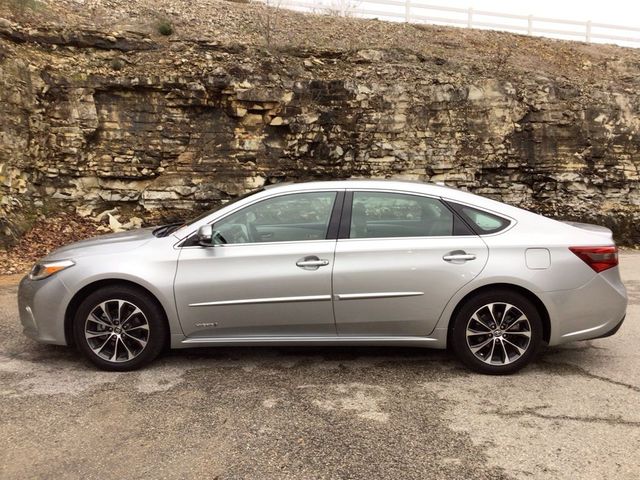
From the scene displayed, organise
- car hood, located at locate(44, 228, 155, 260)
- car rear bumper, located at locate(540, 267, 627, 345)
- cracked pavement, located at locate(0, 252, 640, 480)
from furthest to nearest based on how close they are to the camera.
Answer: car hood, located at locate(44, 228, 155, 260) < car rear bumper, located at locate(540, 267, 627, 345) < cracked pavement, located at locate(0, 252, 640, 480)

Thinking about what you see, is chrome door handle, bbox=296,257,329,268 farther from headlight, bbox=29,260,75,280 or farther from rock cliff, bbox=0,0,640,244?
rock cliff, bbox=0,0,640,244

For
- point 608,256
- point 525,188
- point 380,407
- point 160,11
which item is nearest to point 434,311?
point 380,407

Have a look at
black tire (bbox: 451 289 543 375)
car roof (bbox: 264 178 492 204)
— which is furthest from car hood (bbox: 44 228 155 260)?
black tire (bbox: 451 289 543 375)

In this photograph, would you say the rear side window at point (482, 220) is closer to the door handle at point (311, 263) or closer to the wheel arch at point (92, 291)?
the door handle at point (311, 263)

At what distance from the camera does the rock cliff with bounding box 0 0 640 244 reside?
35.2ft

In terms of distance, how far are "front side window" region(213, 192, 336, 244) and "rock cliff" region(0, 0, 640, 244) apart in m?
6.67

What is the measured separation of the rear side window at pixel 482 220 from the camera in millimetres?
4246

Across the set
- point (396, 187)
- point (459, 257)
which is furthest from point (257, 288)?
point (459, 257)

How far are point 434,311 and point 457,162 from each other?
31.3 ft

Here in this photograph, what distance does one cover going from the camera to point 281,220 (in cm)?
443

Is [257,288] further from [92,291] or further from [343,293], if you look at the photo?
[92,291]

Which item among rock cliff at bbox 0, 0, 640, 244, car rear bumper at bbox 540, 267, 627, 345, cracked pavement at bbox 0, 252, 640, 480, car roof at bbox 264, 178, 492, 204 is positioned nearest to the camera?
cracked pavement at bbox 0, 252, 640, 480

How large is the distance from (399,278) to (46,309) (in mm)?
2823

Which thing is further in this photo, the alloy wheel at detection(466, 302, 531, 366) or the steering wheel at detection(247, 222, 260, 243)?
the steering wheel at detection(247, 222, 260, 243)
